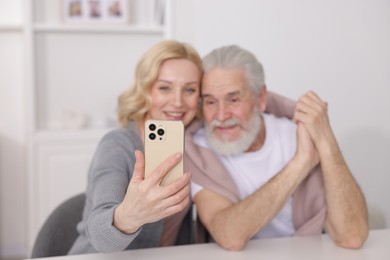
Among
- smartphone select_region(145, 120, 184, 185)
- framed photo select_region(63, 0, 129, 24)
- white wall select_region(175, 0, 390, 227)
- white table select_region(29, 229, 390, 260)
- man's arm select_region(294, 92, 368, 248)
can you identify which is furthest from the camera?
framed photo select_region(63, 0, 129, 24)

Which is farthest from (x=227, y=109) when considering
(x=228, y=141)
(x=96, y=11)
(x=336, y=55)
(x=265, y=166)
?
(x=96, y=11)

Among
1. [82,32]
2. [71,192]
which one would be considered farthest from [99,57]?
[71,192]

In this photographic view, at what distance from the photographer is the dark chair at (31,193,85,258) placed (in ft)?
3.92

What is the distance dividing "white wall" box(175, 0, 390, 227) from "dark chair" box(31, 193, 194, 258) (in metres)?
0.50

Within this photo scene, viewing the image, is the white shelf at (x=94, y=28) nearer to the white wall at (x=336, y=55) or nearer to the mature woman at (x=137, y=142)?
the white wall at (x=336, y=55)

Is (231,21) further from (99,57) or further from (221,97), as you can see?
(99,57)

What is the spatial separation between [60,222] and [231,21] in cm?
74

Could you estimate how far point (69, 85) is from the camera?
2.69m

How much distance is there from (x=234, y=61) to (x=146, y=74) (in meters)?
0.23

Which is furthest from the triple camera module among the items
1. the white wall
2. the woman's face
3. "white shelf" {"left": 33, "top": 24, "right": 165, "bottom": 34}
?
"white shelf" {"left": 33, "top": 24, "right": 165, "bottom": 34}

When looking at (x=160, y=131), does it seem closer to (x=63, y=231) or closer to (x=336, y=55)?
(x=63, y=231)

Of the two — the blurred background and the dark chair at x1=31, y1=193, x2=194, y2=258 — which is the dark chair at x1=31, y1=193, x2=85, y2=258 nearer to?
the dark chair at x1=31, y1=193, x2=194, y2=258

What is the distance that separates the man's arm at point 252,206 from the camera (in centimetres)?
101

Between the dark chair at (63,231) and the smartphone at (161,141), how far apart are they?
22.0 inches
